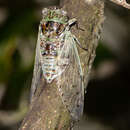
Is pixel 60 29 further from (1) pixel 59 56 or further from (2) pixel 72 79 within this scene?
(2) pixel 72 79

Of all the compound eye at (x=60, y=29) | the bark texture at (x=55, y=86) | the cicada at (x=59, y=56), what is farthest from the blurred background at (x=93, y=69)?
the bark texture at (x=55, y=86)

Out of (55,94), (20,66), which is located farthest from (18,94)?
(55,94)

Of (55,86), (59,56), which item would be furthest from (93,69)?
(55,86)

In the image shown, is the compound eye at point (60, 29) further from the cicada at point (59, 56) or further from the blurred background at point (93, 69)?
the blurred background at point (93, 69)

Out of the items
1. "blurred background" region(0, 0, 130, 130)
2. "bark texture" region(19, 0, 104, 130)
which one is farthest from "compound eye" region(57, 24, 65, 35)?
"blurred background" region(0, 0, 130, 130)

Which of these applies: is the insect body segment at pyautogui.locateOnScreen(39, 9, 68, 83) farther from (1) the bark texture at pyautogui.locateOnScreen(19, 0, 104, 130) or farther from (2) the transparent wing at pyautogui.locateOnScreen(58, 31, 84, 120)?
(1) the bark texture at pyautogui.locateOnScreen(19, 0, 104, 130)

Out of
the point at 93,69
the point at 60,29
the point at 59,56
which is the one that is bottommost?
the point at 93,69
